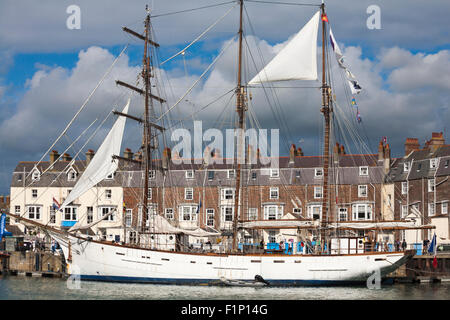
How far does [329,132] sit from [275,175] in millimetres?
23046

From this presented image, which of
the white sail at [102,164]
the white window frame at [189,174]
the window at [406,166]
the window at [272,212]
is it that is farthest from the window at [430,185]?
the white sail at [102,164]

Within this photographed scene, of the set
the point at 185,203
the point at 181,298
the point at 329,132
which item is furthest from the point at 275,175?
the point at 181,298

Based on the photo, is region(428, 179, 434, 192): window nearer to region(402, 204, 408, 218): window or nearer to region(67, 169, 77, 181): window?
region(402, 204, 408, 218): window

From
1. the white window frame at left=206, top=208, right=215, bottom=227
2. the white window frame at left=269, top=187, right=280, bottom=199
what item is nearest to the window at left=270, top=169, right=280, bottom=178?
the white window frame at left=269, top=187, right=280, bottom=199

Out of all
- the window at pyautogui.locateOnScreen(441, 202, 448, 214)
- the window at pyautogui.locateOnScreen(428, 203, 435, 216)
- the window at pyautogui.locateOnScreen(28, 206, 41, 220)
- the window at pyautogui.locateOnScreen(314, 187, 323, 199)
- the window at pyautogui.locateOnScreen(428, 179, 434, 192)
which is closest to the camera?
the window at pyautogui.locateOnScreen(441, 202, 448, 214)

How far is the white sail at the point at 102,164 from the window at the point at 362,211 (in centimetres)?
2985

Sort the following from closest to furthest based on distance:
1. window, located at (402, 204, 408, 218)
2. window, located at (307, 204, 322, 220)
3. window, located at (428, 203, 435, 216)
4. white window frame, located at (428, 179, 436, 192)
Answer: window, located at (428, 203, 435, 216), white window frame, located at (428, 179, 436, 192), window, located at (402, 204, 408, 218), window, located at (307, 204, 322, 220)

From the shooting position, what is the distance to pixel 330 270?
44.6 m

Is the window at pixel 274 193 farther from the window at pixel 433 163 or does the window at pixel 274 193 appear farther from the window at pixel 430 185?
the window at pixel 433 163

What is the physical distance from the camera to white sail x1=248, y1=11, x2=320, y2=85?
4734 centimetres

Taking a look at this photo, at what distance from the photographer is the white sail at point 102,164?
46.3 metres

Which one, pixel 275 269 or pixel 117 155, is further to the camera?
pixel 117 155

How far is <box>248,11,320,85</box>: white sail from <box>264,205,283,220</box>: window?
2468 centimetres
